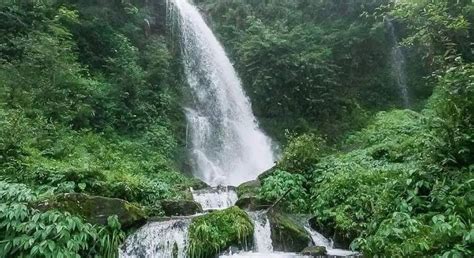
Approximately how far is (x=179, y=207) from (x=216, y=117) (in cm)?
857

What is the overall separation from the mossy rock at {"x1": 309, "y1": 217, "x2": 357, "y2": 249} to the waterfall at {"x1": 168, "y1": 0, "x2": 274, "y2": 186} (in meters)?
6.28

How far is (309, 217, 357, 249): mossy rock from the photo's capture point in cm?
822

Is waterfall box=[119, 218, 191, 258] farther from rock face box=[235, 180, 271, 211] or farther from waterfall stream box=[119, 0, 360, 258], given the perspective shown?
waterfall stream box=[119, 0, 360, 258]

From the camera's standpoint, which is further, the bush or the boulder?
the bush

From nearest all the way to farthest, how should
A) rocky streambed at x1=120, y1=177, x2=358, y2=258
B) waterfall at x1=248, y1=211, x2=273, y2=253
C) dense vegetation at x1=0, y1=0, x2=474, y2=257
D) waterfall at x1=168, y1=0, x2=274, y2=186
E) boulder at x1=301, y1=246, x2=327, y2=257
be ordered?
dense vegetation at x1=0, y1=0, x2=474, y2=257 < boulder at x1=301, y1=246, x2=327, y2=257 < rocky streambed at x1=120, y1=177, x2=358, y2=258 < waterfall at x1=248, y1=211, x2=273, y2=253 < waterfall at x1=168, y1=0, x2=274, y2=186

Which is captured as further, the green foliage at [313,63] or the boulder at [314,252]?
the green foliage at [313,63]

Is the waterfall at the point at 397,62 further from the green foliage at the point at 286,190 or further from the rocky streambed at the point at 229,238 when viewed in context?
the rocky streambed at the point at 229,238

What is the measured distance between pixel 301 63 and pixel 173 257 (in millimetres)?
12396

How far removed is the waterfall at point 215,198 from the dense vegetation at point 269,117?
0.81m

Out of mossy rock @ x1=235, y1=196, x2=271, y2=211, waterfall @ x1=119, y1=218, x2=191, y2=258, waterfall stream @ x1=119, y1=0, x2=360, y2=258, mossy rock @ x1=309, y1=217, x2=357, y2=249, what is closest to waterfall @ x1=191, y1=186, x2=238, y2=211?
waterfall stream @ x1=119, y1=0, x2=360, y2=258

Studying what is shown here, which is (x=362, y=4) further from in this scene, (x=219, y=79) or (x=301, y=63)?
(x=219, y=79)

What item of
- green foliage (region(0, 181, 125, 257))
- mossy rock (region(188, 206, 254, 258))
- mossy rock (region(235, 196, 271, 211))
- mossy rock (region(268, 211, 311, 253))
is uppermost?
mossy rock (region(268, 211, 311, 253))

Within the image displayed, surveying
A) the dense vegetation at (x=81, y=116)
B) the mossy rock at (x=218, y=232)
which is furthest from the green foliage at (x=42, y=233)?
the mossy rock at (x=218, y=232)

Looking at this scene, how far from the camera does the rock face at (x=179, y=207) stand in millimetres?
9227
